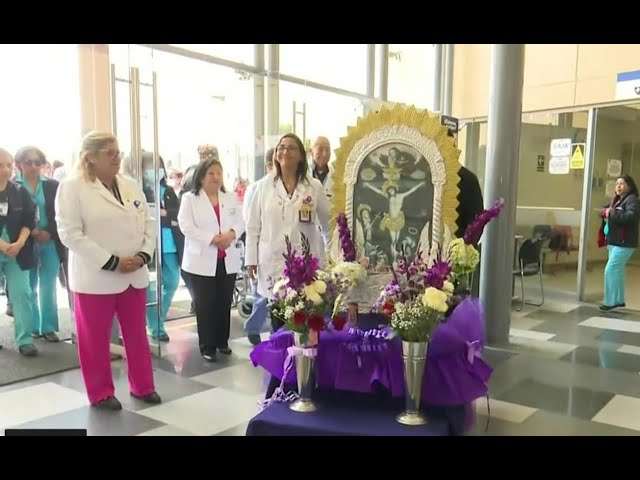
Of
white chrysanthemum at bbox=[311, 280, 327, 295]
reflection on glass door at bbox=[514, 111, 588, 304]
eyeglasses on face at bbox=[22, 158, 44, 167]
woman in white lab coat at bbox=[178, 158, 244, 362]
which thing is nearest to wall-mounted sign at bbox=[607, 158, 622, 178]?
reflection on glass door at bbox=[514, 111, 588, 304]

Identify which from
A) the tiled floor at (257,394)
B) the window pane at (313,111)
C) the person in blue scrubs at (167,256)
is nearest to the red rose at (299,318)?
the tiled floor at (257,394)

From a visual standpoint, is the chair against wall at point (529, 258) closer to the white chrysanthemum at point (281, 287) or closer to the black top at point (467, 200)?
the black top at point (467, 200)

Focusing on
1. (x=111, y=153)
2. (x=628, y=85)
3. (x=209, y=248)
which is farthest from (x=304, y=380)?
(x=628, y=85)

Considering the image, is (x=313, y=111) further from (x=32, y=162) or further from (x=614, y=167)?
(x=614, y=167)

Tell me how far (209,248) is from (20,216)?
1536 millimetres

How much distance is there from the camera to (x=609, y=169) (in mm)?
6785

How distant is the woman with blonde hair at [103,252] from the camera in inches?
122

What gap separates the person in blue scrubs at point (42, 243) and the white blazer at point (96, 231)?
1.76 metres

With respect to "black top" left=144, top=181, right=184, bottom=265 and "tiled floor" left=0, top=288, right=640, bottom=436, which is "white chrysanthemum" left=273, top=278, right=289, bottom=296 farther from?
"black top" left=144, top=181, right=184, bottom=265
